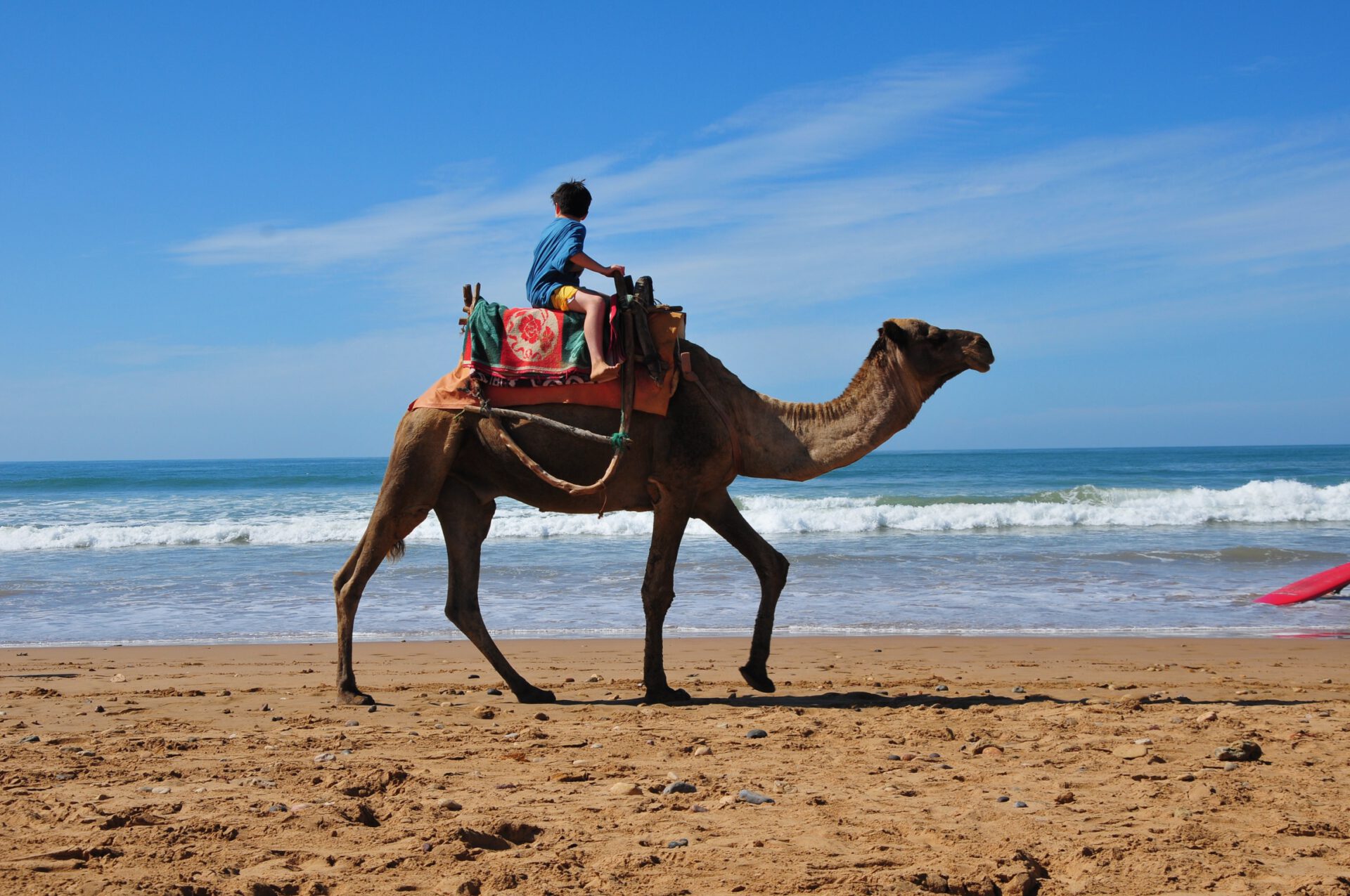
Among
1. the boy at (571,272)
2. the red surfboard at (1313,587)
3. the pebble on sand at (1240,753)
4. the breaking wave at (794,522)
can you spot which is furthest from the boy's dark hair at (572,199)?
the breaking wave at (794,522)

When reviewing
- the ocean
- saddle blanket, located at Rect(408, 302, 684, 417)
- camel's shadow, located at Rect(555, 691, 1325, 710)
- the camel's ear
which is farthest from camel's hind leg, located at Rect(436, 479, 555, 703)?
the ocean

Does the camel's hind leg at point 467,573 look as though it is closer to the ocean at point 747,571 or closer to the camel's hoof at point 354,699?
the camel's hoof at point 354,699

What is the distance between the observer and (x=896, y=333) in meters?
6.88

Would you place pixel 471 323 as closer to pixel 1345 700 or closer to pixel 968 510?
pixel 1345 700

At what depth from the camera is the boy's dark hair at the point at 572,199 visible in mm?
6910

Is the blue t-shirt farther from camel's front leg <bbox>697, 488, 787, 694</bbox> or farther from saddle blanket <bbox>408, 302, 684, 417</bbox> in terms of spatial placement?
camel's front leg <bbox>697, 488, 787, 694</bbox>

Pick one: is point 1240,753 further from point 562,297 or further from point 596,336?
point 562,297

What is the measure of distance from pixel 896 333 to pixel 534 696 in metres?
3.11

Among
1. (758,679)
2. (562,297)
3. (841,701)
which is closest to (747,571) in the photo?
(758,679)

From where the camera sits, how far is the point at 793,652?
930 centimetres

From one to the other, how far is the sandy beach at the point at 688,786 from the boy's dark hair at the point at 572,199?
9.75ft

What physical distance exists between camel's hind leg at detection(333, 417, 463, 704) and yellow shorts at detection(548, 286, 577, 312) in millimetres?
947

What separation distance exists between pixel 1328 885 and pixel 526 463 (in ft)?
14.9

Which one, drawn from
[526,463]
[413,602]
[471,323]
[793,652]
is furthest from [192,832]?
[413,602]
